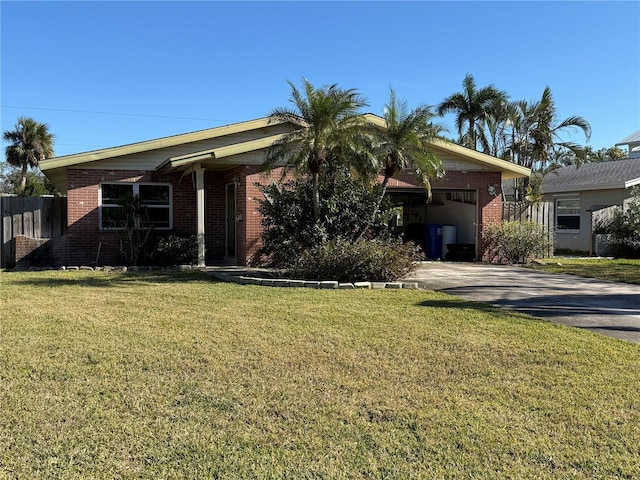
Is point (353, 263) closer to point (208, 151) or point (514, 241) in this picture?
point (208, 151)

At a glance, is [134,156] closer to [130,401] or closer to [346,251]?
[346,251]

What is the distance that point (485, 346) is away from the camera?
5570 millimetres

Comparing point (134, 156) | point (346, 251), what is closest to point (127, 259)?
point (134, 156)

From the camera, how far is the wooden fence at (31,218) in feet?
48.6

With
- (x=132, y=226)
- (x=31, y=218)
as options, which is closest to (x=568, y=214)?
(x=132, y=226)

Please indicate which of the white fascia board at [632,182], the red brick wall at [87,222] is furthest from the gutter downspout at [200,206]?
the white fascia board at [632,182]

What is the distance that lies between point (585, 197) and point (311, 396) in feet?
68.7

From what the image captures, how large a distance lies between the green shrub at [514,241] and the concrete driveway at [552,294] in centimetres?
179

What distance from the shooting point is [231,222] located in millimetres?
15688

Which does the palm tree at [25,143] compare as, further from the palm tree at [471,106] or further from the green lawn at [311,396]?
the green lawn at [311,396]

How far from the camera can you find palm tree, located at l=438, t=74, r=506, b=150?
24.2 meters

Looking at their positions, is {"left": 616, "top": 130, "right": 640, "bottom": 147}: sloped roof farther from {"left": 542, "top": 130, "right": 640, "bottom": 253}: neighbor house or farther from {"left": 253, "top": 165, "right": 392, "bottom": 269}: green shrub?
{"left": 253, "top": 165, "right": 392, "bottom": 269}: green shrub

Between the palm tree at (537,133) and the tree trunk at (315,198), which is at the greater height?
the palm tree at (537,133)

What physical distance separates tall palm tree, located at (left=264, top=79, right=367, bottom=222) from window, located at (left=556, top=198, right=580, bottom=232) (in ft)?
47.9
